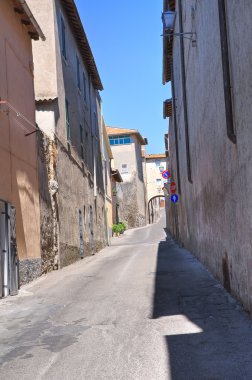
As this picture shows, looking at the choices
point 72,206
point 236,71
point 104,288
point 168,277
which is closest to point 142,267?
point 168,277

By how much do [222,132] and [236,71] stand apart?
1.69m

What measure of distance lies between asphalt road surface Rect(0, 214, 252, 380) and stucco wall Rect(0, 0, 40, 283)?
7.86 feet

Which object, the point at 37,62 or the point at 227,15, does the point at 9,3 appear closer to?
the point at 37,62

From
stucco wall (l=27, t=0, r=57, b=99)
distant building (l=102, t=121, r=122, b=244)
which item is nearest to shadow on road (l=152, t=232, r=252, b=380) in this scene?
stucco wall (l=27, t=0, r=57, b=99)

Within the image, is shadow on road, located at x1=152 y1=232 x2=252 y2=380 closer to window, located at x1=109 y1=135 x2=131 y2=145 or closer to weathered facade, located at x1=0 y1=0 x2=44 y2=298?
weathered facade, located at x1=0 y1=0 x2=44 y2=298

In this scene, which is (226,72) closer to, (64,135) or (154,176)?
(64,135)

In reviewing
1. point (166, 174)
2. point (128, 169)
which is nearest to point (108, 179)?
point (166, 174)

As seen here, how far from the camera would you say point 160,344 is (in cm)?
570

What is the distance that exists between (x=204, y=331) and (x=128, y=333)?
3.08 ft

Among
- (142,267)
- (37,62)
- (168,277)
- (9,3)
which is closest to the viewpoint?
(168,277)

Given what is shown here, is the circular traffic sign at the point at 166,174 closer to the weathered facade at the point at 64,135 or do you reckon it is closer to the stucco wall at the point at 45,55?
the weathered facade at the point at 64,135

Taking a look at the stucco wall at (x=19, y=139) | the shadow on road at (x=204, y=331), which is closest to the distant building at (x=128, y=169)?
the stucco wall at (x=19, y=139)

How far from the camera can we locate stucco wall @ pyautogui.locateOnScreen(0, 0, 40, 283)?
11797 mm

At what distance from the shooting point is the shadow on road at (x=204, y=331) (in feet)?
15.3
